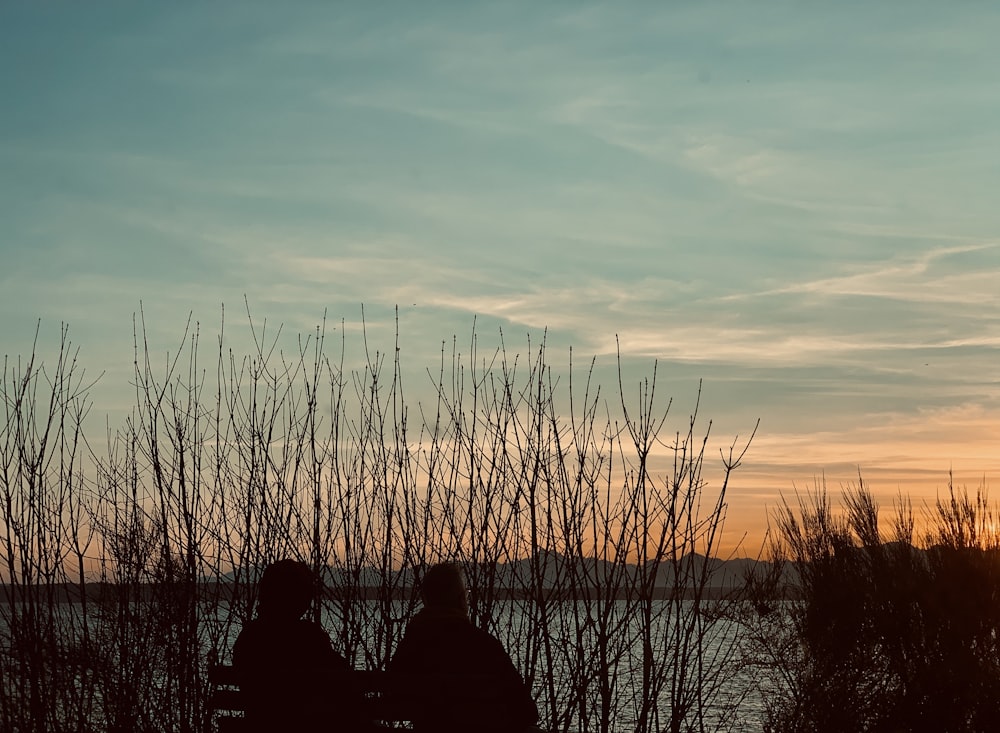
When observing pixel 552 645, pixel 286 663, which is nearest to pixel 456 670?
pixel 286 663

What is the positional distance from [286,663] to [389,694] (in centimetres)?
43

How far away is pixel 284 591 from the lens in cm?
Answer: 420

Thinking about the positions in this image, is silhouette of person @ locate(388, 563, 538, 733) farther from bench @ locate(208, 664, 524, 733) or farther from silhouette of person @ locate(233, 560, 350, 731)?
silhouette of person @ locate(233, 560, 350, 731)

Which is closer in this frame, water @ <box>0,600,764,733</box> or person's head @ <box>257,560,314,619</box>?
person's head @ <box>257,560,314,619</box>

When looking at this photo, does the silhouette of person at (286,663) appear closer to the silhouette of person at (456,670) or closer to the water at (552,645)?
the silhouette of person at (456,670)

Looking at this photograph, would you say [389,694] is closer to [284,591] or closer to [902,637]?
[284,591]

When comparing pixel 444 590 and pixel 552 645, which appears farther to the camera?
pixel 552 645

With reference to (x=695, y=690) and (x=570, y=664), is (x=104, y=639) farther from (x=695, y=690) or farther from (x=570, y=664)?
(x=695, y=690)

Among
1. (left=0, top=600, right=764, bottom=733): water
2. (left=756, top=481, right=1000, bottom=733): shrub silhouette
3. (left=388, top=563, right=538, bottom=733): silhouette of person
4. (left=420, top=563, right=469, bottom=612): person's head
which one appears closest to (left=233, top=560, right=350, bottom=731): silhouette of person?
(left=388, top=563, right=538, bottom=733): silhouette of person

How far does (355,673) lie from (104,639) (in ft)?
6.32

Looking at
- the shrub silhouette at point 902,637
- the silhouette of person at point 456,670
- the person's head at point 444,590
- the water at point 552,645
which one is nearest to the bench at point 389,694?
the silhouette of person at point 456,670

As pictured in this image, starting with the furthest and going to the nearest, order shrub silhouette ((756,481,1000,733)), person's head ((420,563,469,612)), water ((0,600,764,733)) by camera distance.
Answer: shrub silhouette ((756,481,1000,733)) → water ((0,600,764,733)) → person's head ((420,563,469,612))

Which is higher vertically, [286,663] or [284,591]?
[284,591]

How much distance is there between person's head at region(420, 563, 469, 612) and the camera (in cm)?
432
